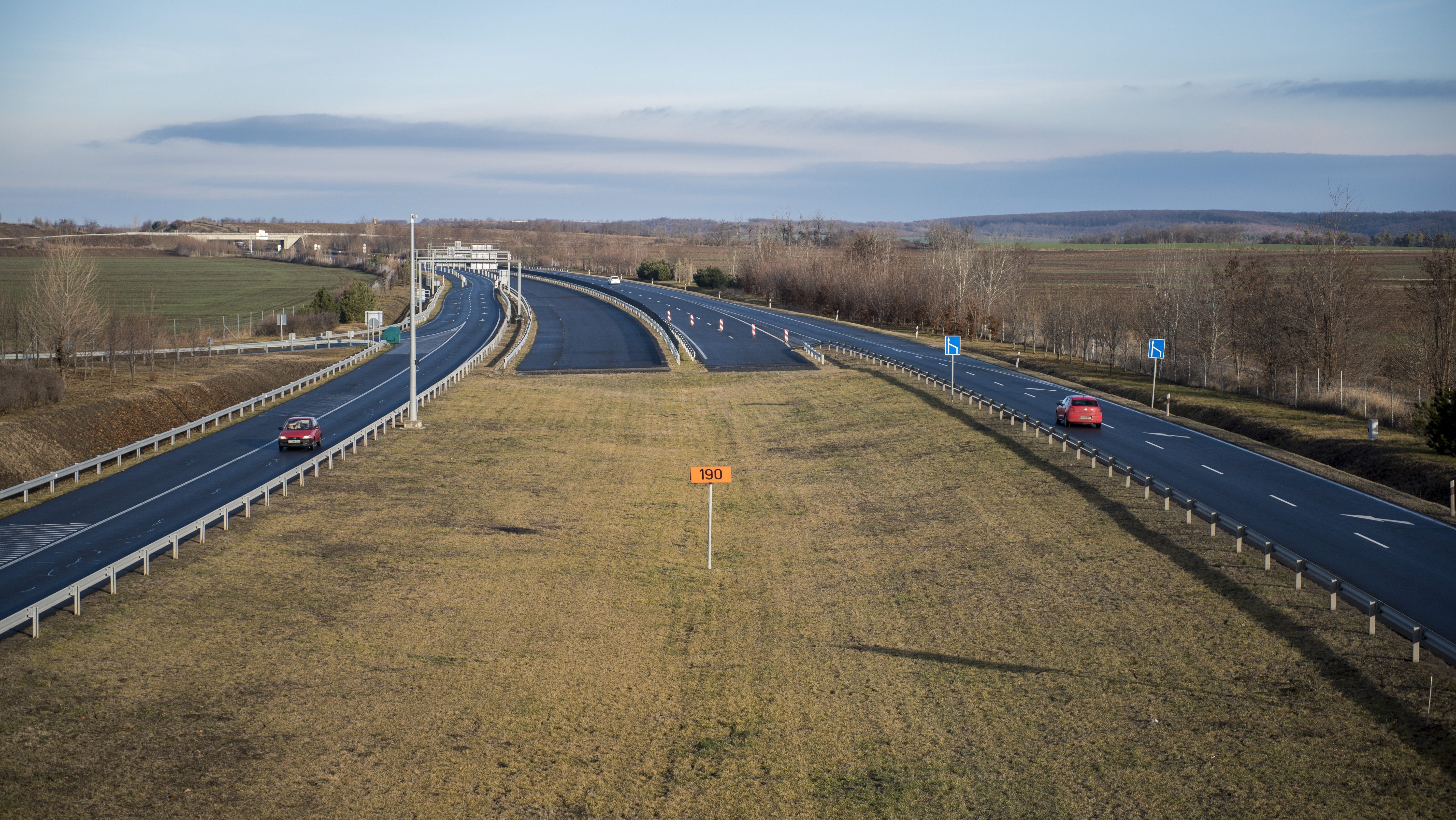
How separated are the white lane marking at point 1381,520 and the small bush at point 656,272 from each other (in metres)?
129

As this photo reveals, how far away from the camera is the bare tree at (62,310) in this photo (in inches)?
2048

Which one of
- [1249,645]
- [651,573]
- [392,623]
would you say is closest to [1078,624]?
[1249,645]

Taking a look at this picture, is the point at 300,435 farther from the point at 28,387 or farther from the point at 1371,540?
the point at 1371,540

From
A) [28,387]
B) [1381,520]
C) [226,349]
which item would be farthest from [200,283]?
[1381,520]

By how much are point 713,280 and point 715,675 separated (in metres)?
118

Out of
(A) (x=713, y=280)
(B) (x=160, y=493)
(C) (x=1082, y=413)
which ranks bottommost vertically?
(B) (x=160, y=493)

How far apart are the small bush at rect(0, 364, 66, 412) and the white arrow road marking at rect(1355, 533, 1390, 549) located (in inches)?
1929

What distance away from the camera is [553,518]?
29.8 m

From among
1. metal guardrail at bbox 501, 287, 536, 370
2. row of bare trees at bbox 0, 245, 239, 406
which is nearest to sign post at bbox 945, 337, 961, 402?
metal guardrail at bbox 501, 287, 536, 370

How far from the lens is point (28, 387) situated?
43.7 meters

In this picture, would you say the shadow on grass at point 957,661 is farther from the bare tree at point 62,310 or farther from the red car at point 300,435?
the bare tree at point 62,310

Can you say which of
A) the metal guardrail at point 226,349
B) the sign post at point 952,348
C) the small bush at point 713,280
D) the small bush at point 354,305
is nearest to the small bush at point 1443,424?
the sign post at point 952,348

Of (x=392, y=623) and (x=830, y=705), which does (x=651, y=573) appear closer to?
(x=392, y=623)

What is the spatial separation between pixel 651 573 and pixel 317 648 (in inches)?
358
